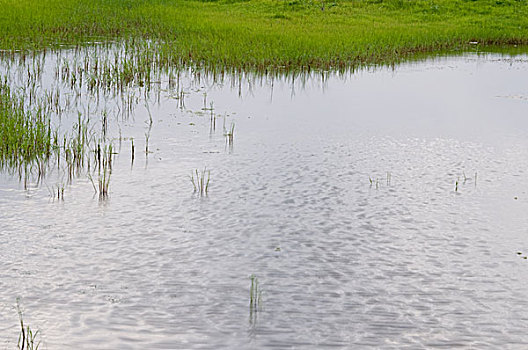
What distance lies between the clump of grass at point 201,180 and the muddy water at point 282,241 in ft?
0.25

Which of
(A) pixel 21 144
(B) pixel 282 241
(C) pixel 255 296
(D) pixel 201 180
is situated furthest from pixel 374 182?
(A) pixel 21 144

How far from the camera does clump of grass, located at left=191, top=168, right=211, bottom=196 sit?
20.8ft

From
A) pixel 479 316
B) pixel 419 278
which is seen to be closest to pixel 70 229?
pixel 419 278

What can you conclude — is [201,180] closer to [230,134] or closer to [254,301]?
[230,134]

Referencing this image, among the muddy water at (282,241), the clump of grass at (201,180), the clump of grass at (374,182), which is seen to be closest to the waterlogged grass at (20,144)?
the muddy water at (282,241)

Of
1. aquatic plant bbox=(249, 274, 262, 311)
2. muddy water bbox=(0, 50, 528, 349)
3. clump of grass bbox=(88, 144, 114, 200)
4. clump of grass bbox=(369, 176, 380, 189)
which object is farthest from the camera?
clump of grass bbox=(369, 176, 380, 189)

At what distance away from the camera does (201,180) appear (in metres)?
6.39

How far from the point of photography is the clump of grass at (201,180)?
6326mm

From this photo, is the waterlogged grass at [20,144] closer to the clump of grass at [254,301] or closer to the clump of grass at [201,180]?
the clump of grass at [201,180]

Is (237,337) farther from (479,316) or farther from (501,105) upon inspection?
(501,105)

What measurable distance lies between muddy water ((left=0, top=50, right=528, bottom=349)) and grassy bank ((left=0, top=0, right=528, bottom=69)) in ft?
18.8

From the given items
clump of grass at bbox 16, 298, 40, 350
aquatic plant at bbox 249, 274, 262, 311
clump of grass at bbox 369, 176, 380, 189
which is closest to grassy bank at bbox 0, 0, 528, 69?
clump of grass at bbox 369, 176, 380, 189

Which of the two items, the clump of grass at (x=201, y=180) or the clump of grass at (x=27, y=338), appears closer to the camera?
the clump of grass at (x=27, y=338)

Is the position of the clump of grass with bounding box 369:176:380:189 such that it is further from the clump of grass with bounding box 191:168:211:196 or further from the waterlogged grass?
the waterlogged grass
